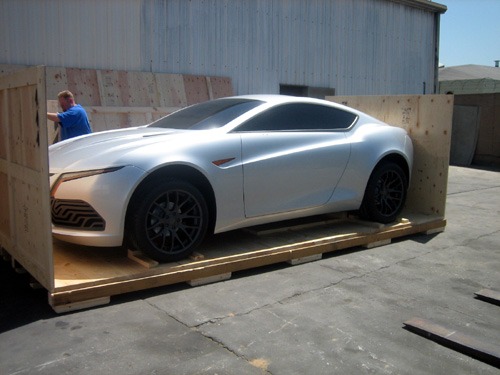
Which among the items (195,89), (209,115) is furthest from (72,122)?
(195,89)

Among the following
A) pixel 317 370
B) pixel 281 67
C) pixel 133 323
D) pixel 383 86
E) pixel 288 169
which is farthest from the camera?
pixel 383 86

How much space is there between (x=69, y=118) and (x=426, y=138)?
451 cm

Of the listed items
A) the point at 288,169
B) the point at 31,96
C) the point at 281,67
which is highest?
the point at 281,67

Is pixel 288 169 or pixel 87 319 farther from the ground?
pixel 288 169

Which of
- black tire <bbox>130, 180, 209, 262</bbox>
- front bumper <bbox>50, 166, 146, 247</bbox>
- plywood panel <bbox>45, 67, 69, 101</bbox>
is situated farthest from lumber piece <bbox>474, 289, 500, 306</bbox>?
plywood panel <bbox>45, 67, 69, 101</bbox>

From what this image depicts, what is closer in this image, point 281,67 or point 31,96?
point 31,96

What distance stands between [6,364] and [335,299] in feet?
7.73

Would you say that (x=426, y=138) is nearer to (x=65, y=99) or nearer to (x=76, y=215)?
(x=76, y=215)

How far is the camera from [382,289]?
176 inches

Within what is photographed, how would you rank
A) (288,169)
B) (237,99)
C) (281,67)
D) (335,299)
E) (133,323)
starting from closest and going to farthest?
(133,323), (335,299), (288,169), (237,99), (281,67)

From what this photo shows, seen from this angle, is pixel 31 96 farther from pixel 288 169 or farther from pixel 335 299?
pixel 335 299

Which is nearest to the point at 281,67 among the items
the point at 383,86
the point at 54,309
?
the point at 383,86

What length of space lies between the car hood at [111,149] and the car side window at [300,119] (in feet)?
2.19

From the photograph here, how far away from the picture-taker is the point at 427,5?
1656cm
